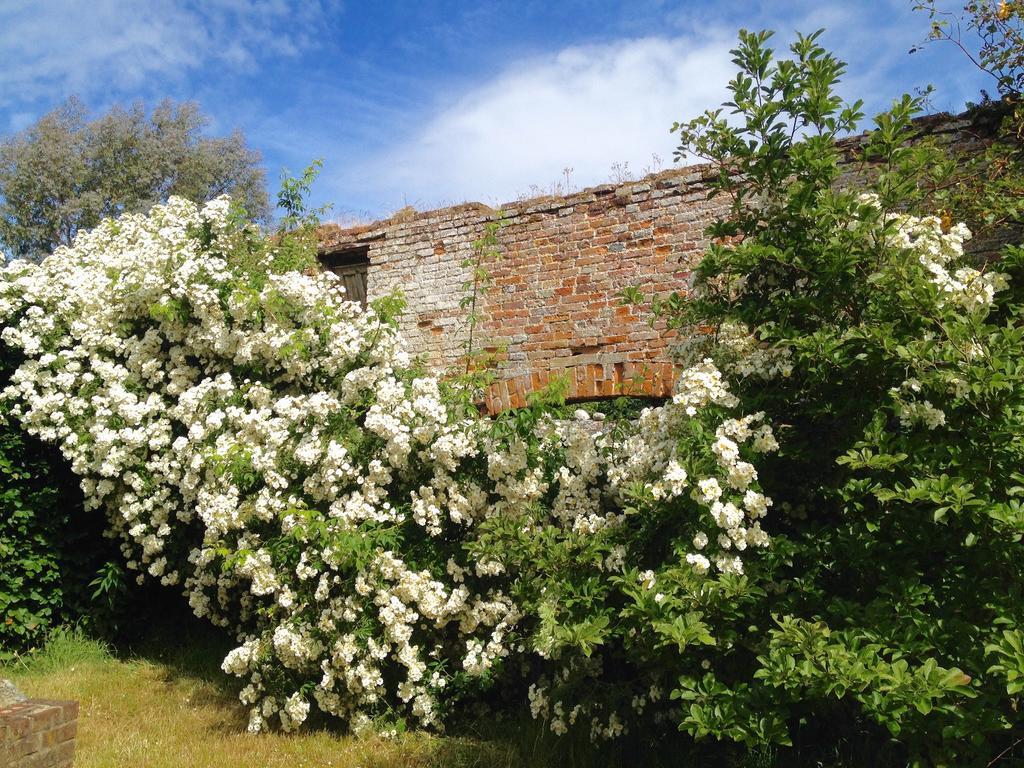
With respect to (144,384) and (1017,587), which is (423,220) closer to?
(144,384)

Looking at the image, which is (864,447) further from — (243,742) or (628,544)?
(243,742)

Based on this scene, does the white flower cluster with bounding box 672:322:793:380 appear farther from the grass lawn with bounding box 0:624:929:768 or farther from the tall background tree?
the tall background tree

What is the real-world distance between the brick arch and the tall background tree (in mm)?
17139

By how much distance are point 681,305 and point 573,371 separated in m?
3.91

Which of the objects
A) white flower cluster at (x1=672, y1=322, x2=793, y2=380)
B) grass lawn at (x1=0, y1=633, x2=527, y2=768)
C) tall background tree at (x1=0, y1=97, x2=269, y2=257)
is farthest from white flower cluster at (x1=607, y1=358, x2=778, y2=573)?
tall background tree at (x1=0, y1=97, x2=269, y2=257)

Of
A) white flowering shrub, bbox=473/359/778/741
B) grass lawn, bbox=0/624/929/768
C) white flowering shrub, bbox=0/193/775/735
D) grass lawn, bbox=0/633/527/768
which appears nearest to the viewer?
white flowering shrub, bbox=473/359/778/741

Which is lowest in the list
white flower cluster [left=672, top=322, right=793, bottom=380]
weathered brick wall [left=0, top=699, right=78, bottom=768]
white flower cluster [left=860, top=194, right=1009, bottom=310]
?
weathered brick wall [left=0, top=699, right=78, bottom=768]

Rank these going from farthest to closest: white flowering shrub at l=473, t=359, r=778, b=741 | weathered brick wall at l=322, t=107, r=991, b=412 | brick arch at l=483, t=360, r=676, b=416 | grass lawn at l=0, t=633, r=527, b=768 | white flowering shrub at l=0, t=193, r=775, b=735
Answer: weathered brick wall at l=322, t=107, r=991, b=412 < brick arch at l=483, t=360, r=676, b=416 < grass lawn at l=0, t=633, r=527, b=768 < white flowering shrub at l=0, t=193, r=775, b=735 < white flowering shrub at l=473, t=359, r=778, b=741

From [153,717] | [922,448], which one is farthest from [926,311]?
[153,717]

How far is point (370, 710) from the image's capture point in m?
4.64

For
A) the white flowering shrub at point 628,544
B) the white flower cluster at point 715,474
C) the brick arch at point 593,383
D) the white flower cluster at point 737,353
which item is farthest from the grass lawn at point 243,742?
the brick arch at point 593,383

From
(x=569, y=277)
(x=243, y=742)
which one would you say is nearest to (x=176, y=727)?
(x=243, y=742)

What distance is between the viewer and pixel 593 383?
316 inches

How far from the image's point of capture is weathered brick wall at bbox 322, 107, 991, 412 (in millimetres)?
7738
